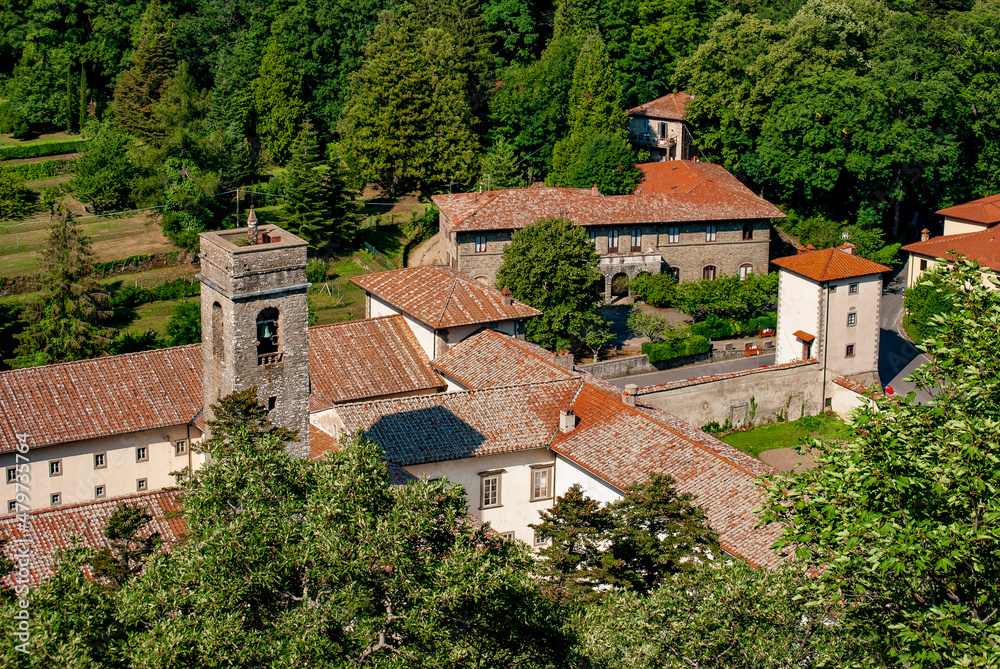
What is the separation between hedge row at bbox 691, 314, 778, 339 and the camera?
63469 millimetres

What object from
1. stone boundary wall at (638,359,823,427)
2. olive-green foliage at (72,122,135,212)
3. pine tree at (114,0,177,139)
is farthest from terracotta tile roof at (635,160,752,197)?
pine tree at (114,0,177,139)

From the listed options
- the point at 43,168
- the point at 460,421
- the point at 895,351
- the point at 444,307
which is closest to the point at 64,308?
the point at 444,307

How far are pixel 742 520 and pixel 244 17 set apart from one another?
76.1 metres

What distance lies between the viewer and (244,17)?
319 ft

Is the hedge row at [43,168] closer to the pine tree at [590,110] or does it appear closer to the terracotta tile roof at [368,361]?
the pine tree at [590,110]

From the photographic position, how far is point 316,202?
68250 mm

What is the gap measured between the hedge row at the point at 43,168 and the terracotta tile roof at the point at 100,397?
1611 inches

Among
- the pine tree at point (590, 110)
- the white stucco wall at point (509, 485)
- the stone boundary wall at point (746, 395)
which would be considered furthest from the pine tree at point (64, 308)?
the pine tree at point (590, 110)

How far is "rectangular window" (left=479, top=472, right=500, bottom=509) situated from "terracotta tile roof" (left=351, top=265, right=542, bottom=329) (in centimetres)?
825

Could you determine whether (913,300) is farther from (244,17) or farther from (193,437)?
(244,17)

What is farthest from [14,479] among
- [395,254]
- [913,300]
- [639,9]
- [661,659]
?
[639,9]

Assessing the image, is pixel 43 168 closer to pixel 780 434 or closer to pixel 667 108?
pixel 667 108

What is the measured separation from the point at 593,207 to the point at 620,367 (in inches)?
545

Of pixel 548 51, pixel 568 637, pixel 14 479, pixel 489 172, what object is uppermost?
pixel 548 51
